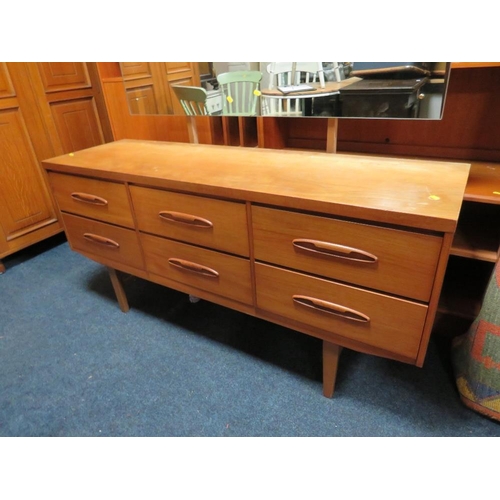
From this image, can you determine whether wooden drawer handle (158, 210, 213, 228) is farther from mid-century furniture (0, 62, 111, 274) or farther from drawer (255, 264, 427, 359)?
mid-century furniture (0, 62, 111, 274)

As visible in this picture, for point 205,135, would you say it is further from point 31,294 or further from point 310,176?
point 31,294

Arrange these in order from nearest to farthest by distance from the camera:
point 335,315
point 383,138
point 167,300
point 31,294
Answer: point 335,315 < point 383,138 < point 167,300 < point 31,294

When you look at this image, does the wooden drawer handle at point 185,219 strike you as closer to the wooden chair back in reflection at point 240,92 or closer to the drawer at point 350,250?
the drawer at point 350,250

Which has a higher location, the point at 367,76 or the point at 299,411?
the point at 367,76

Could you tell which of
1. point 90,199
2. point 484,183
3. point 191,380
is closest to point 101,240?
point 90,199

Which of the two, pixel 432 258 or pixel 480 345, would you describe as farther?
pixel 480 345

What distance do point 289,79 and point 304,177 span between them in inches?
16.6

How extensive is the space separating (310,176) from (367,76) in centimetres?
38

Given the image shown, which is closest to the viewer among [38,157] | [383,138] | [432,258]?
[432,258]

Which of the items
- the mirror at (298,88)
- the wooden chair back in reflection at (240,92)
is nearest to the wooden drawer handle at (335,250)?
the mirror at (298,88)

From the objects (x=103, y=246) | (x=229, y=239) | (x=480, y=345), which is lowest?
(x=480, y=345)

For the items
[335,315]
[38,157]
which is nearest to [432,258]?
[335,315]

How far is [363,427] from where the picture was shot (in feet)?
3.34

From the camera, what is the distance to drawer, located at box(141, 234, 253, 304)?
100cm
